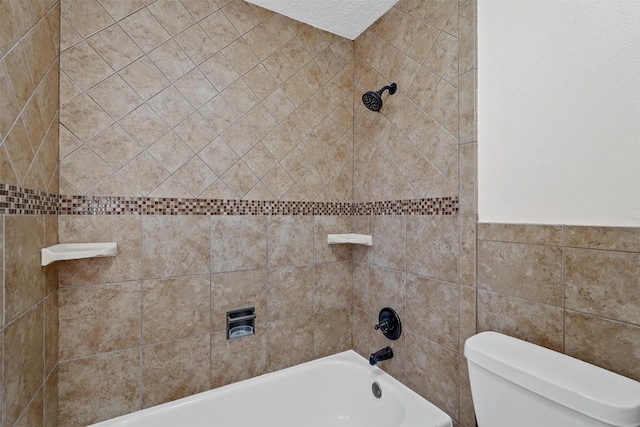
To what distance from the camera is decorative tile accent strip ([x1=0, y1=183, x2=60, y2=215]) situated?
840 mm

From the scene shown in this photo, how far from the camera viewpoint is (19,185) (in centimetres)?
92

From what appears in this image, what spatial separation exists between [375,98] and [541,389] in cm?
138

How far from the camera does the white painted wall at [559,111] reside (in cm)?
89

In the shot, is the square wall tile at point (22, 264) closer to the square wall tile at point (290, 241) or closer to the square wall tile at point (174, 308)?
the square wall tile at point (174, 308)

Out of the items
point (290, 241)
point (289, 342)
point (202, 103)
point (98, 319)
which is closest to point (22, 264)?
point (98, 319)

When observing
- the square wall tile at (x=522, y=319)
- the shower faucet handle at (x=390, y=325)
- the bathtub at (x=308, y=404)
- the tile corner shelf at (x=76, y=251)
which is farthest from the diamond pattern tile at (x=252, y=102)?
the bathtub at (x=308, y=404)

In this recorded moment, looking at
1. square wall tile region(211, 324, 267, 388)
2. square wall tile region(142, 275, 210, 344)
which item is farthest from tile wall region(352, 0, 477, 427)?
square wall tile region(142, 275, 210, 344)

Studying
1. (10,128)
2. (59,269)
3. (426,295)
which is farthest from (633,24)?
(59,269)

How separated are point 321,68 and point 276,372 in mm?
1838

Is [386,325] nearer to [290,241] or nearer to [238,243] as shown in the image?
[290,241]

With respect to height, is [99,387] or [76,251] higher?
[76,251]

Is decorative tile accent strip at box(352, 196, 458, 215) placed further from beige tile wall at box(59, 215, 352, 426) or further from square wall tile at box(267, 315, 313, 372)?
square wall tile at box(267, 315, 313, 372)

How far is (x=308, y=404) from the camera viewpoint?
67.2 inches

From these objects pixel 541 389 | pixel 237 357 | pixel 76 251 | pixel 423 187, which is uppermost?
pixel 423 187
